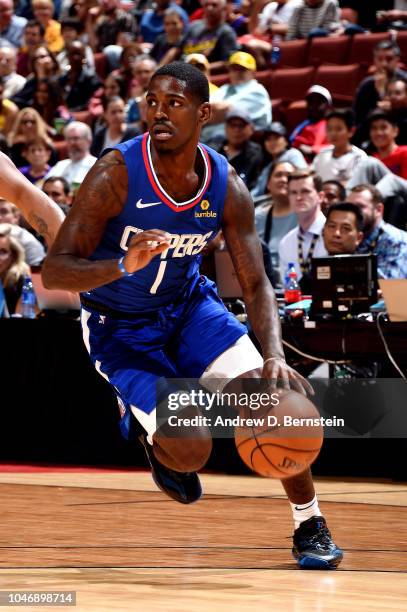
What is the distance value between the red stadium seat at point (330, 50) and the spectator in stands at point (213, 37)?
917 mm

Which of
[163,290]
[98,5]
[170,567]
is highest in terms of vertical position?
[163,290]

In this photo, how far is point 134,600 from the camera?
342 cm

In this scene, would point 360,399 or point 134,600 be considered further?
point 360,399

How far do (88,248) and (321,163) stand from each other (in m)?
6.54

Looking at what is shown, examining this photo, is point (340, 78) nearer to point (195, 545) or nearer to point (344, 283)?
point (344, 283)

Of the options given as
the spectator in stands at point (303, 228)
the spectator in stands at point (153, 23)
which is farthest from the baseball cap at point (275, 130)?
the spectator in stands at point (153, 23)

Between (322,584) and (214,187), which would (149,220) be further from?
(322,584)

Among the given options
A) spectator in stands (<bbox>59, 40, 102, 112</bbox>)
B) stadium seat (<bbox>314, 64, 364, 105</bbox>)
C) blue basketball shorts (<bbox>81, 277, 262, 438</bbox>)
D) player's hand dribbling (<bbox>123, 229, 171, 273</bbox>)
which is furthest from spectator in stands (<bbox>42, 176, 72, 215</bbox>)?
player's hand dribbling (<bbox>123, 229, 171, 273</bbox>)

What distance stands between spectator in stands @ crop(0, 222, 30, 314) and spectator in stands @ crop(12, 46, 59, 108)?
19.1 ft

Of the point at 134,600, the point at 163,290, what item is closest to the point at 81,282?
the point at 163,290

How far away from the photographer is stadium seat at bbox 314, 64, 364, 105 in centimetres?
1220

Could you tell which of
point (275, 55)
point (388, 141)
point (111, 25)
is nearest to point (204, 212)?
point (388, 141)

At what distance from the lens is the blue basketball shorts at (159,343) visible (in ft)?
14.3

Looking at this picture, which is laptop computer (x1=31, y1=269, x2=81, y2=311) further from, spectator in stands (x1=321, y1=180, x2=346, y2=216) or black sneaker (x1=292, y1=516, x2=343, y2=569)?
black sneaker (x1=292, y1=516, x2=343, y2=569)
